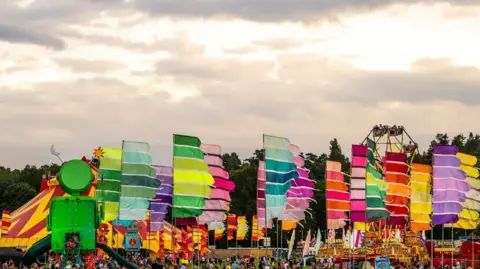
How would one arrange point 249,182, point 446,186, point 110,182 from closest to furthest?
point 446,186
point 110,182
point 249,182

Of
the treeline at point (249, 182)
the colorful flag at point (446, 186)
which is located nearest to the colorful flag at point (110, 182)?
the colorful flag at point (446, 186)

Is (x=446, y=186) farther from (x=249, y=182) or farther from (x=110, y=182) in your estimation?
(x=249, y=182)

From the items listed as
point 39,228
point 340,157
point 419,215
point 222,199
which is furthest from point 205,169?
point 340,157

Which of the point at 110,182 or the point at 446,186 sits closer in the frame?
the point at 446,186

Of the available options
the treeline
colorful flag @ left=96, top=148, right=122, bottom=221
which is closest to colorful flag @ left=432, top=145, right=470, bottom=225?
colorful flag @ left=96, top=148, right=122, bottom=221

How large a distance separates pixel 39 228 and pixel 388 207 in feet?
83.8

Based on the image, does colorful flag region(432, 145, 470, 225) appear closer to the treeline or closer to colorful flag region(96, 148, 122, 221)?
colorful flag region(96, 148, 122, 221)

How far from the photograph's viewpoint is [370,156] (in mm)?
Answer: 43469

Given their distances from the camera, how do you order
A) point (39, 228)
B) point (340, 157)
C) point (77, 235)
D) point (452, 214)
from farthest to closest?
point (340, 157) → point (39, 228) → point (452, 214) → point (77, 235)

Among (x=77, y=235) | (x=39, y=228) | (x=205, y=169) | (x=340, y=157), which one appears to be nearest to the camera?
(x=77, y=235)

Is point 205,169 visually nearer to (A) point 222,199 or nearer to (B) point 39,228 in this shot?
(A) point 222,199

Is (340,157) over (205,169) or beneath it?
over

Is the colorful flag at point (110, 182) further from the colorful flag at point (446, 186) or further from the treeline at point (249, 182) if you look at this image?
the treeline at point (249, 182)

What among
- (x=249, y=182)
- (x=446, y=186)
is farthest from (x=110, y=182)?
(x=249, y=182)
